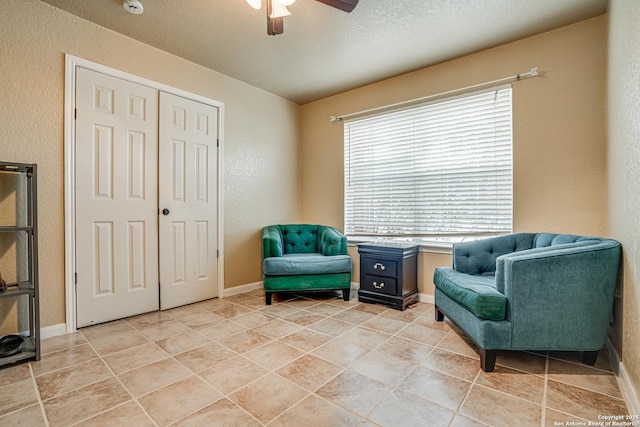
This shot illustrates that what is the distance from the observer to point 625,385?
1.59m

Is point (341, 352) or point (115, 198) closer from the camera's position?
point (341, 352)

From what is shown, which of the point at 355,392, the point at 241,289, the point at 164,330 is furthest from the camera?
the point at 241,289

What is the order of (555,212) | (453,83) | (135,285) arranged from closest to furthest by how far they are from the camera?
(555,212)
(135,285)
(453,83)

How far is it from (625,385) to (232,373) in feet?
7.03

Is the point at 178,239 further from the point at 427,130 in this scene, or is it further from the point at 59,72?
the point at 427,130

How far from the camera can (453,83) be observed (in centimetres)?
311

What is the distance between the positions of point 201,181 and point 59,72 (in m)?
1.42

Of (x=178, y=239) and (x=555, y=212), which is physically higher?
(x=555, y=212)

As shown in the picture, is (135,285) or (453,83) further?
(453,83)

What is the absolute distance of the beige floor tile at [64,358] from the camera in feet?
6.18

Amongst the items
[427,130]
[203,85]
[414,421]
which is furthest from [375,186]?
[414,421]

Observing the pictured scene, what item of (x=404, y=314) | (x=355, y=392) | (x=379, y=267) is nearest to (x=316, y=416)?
(x=355, y=392)

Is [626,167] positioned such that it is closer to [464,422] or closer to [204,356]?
[464,422]

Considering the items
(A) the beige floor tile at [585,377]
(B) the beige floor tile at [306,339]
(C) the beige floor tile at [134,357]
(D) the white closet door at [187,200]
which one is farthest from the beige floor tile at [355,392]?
(D) the white closet door at [187,200]
